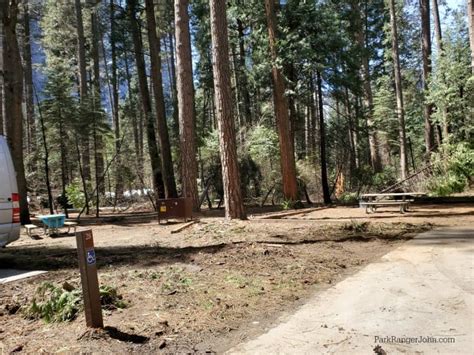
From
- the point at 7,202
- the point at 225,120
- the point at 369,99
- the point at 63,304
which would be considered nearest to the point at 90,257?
the point at 63,304

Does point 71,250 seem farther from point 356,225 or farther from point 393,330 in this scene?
point 393,330

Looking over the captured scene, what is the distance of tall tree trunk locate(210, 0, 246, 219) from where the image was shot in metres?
11.8

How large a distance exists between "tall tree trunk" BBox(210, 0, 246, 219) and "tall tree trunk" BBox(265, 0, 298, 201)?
6601mm

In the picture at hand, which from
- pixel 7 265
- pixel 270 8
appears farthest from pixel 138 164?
pixel 7 265

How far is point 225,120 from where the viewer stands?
11.9 meters

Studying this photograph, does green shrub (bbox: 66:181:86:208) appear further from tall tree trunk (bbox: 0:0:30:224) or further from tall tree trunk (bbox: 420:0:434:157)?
tall tree trunk (bbox: 420:0:434:157)

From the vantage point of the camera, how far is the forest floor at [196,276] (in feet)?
13.7

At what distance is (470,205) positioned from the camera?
14352 mm

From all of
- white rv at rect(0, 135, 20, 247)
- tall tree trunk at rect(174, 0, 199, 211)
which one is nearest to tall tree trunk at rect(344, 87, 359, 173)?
tall tree trunk at rect(174, 0, 199, 211)

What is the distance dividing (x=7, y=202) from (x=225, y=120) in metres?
5.80

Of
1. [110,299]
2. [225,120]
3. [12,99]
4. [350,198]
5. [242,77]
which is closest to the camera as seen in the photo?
[110,299]

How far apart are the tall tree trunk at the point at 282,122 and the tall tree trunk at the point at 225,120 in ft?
21.7

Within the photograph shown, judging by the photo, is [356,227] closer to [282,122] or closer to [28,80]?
[282,122]

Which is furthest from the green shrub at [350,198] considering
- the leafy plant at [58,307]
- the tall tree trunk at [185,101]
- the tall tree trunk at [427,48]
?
the leafy plant at [58,307]
